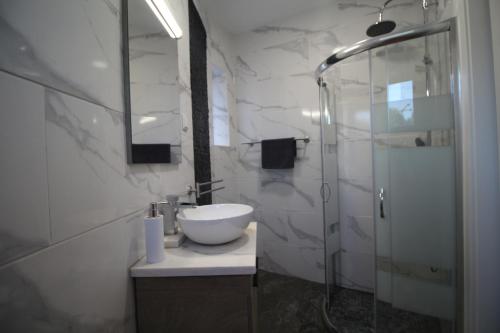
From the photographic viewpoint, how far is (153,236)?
0.81 metres

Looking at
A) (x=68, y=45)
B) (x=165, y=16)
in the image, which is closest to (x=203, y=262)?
(x=68, y=45)

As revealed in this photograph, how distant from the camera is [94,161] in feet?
2.10

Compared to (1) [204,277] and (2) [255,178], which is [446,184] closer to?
(1) [204,277]

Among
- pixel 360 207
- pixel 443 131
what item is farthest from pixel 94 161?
pixel 360 207

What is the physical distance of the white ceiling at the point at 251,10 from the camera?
1.96 meters

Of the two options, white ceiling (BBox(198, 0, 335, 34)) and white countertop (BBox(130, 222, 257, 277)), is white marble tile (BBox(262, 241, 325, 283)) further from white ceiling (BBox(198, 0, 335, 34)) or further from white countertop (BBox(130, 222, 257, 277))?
white ceiling (BBox(198, 0, 335, 34))

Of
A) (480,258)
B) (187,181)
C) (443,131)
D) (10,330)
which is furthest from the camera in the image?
(187,181)

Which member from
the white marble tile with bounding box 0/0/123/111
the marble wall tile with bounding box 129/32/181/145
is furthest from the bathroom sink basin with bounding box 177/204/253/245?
the white marble tile with bounding box 0/0/123/111

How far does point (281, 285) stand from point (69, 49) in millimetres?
2294

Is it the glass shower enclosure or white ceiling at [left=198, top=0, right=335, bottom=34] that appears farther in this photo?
white ceiling at [left=198, top=0, right=335, bottom=34]

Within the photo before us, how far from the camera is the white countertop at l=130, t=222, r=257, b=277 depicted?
764mm

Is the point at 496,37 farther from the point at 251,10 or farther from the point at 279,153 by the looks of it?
the point at 251,10

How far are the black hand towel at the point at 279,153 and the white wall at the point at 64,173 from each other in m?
1.53

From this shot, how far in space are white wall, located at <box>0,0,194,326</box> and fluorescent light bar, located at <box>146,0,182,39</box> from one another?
27 cm
